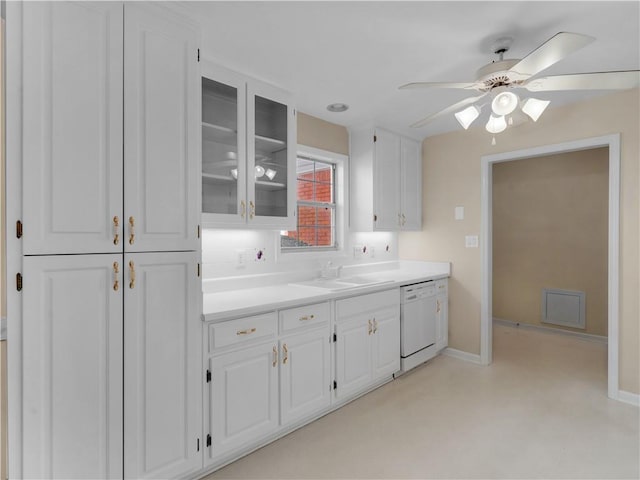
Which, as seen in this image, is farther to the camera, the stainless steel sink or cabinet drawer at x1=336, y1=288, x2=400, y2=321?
the stainless steel sink

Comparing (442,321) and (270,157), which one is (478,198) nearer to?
(442,321)

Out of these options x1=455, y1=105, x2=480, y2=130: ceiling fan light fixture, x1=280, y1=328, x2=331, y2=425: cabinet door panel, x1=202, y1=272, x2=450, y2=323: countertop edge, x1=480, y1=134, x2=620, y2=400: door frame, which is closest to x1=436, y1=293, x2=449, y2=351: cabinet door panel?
x1=480, y1=134, x2=620, y2=400: door frame

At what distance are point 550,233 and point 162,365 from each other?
4839 mm

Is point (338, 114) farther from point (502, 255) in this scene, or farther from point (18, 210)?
point (502, 255)

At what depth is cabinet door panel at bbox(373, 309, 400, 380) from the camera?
2.95 meters

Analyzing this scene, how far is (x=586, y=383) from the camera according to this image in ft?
10.3

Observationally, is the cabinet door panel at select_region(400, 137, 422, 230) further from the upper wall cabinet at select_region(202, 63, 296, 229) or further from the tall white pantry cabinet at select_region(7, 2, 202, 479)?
the tall white pantry cabinet at select_region(7, 2, 202, 479)

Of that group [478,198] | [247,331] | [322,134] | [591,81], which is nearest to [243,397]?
[247,331]

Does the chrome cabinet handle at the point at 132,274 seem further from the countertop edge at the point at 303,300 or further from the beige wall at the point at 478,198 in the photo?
the beige wall at the point at 478,198

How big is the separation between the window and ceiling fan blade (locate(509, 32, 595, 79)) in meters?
1.97

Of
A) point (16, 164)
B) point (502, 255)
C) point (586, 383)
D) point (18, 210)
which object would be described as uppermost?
point (16, 164)

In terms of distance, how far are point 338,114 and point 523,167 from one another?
305 centimetres

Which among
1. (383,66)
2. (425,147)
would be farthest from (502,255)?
(383,66)

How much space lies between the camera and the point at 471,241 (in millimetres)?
3711
